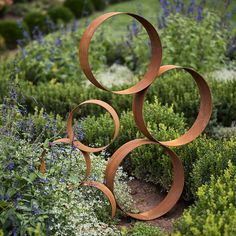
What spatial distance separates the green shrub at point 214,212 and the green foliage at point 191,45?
138 inches

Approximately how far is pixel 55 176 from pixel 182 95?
2544 mm

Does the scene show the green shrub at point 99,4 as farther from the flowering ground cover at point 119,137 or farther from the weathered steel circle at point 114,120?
the weathered steel circle at point 114,120

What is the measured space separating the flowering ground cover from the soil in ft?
0.07

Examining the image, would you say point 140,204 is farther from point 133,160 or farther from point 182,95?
point 182,95

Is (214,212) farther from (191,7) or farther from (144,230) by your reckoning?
(191,7)

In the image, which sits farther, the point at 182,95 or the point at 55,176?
the point at 182,95

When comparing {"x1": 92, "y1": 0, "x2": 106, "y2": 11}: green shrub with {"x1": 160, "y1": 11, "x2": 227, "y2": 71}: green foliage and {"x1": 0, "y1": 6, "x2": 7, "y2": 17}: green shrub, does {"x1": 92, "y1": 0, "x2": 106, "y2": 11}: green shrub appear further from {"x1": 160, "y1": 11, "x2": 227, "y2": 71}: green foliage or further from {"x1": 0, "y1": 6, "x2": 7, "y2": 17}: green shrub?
{"x1": 160, "y1": 11, "x2": 227, "y2": 71}: green foliage

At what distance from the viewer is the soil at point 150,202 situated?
431cm

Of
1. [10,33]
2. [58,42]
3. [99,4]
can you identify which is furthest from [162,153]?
[99,4]

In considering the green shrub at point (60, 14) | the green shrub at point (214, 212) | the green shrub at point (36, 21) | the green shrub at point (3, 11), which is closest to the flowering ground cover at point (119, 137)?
the green shrub at point (214, 212)

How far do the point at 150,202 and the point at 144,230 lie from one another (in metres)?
0.75

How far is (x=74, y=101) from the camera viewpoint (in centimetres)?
632

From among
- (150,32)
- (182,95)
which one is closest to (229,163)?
(150,32)

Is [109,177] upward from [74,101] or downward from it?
upward
